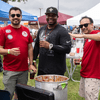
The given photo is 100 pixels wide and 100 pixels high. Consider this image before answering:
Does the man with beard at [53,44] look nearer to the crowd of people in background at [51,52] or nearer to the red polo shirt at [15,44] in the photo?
the crowd of people in background at [51,52]

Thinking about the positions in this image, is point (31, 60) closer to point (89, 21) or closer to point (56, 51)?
point (56, 51)

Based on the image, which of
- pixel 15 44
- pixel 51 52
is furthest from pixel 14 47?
pixel 51 52

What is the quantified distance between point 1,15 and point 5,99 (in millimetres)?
4008

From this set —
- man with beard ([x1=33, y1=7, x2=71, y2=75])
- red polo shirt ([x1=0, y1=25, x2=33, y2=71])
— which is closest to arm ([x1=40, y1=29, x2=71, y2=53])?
man with beard ([x1=33, y1=7, x2=71, y2=75])

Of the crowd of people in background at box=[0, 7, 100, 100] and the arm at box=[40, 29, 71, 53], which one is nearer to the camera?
the arm at box=[40, 29, 71, 53]

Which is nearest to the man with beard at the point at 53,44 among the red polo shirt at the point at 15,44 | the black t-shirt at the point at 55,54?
the black t-shirt at the point at 55,54

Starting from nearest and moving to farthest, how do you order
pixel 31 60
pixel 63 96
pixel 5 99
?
pixel 5 99 → pixel 63 96 → pixel 31 60

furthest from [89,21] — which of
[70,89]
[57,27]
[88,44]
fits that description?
[70,89]

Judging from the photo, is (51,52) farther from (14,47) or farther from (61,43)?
(14,47)

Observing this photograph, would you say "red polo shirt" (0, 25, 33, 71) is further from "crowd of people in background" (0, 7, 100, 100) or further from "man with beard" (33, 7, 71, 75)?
"man with beard" (33, 7, 71, 75)

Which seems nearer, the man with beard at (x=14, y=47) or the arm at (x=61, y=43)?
the arm at (x=61, y=43)

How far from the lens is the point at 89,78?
8.58 ft

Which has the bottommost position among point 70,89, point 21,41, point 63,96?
point 70,89

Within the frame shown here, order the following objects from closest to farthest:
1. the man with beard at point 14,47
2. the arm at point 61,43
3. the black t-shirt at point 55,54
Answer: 1. the arm at point 61,43
2. the black t-shirt at point 55,54
3. the man with beard at point 14,47
